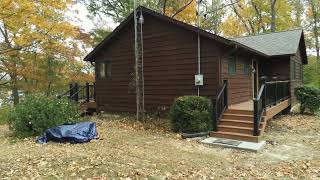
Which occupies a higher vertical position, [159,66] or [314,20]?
[314,20]

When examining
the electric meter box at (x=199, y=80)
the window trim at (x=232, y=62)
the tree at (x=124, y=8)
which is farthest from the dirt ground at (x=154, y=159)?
the tree at (x=124, y=8)

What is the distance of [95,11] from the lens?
74.0ft

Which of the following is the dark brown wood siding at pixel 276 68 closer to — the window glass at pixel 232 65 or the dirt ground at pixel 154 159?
the window glass at pixel 232 65

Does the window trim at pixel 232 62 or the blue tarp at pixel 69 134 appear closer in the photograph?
the blue tarp at pixel 69 134

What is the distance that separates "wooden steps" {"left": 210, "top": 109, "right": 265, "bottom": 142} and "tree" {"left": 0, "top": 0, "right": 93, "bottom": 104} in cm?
853

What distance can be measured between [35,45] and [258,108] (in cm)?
1227

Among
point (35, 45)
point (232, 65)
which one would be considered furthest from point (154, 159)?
point (35, 45)

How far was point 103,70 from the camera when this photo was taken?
571 inches

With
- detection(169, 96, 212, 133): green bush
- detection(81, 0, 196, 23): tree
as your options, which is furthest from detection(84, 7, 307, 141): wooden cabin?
detection(81, 0, 196, 23): tree

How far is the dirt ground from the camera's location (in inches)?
215

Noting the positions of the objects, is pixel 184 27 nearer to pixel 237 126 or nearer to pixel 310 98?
pixel 237 126

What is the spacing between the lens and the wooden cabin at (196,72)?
952cm

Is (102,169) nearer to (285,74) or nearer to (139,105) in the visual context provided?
(139,105)

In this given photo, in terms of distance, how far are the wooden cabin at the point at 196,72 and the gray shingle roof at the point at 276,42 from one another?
56 millimetres
